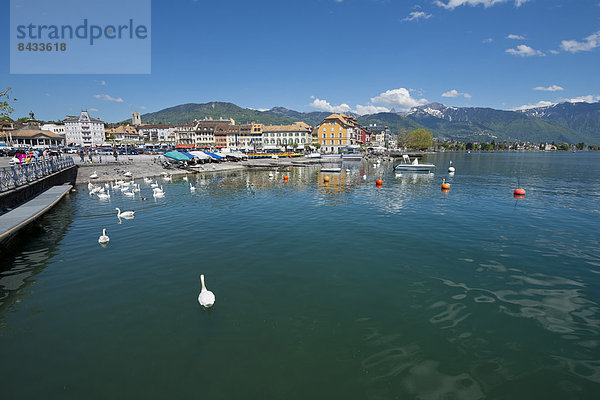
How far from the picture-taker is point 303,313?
30.7ft

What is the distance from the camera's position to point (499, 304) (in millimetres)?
9891

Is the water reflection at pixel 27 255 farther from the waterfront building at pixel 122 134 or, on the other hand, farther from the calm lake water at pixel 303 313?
the waterfront building at pixel 122 134

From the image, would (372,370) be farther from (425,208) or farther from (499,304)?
(425,208)

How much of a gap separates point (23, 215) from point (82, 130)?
186199 mm

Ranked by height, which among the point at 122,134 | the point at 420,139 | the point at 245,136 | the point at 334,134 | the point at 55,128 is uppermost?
the point at 55,128

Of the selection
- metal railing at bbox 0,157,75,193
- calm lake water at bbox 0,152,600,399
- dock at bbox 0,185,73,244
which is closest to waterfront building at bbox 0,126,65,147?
metal railing at bbox 0,157,75,193

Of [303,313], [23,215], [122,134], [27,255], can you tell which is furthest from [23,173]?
[122,134]

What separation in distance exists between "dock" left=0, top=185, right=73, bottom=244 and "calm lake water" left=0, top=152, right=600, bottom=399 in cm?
124

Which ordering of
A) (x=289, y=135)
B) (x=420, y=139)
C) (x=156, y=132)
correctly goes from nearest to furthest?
1. (x=289, y=135)
2. (x=420, y=139)
3. (x=156, y=132)

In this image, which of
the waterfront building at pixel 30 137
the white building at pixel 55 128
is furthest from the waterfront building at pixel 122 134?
the waterfront building at pixel 30 137

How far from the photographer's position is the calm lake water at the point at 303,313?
665 cm

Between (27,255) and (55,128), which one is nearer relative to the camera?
(27,255)

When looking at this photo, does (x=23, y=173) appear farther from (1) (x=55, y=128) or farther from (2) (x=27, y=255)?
(1) (x=55, y=128)

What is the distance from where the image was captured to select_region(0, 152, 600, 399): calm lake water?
665 cm
